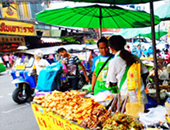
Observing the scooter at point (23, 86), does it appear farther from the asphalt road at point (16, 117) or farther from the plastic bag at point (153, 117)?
the plastic bag at point (153, 117)

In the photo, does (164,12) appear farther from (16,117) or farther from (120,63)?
(16,117)

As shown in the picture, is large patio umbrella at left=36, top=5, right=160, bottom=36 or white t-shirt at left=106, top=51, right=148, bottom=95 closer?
white t-shirt at left=106, top=51, right=148, bottom=95

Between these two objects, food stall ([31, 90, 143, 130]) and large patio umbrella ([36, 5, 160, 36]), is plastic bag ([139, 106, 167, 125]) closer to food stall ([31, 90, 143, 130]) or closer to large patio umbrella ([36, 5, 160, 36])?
food stall ([31, 90, 143, 130])

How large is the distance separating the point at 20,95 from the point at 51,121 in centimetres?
322

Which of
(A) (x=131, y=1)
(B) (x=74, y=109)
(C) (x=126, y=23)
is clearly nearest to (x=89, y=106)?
(B) (x=74, y=109)

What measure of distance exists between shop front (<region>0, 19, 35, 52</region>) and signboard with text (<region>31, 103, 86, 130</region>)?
44.0 feet

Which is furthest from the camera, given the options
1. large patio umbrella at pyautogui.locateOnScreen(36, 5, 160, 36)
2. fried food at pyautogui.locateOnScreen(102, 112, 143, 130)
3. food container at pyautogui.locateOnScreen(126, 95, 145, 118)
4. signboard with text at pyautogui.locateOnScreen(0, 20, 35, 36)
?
signboard with text at pyautogui.locateOnScreen(0, 20, 35, 36)

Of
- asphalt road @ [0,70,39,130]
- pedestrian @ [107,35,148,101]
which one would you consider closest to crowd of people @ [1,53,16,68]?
asphalt road @ [0,70,39,130]

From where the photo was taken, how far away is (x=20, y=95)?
199 inches

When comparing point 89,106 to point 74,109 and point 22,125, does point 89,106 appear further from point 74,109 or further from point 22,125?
point 22,125

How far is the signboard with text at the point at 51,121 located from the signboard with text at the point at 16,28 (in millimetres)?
13405

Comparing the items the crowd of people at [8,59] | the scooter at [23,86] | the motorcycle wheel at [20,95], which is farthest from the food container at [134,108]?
the crowd of people at [8,59]

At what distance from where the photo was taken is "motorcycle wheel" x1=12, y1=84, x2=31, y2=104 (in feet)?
15.8

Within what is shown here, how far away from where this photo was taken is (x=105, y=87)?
8.18 ft
